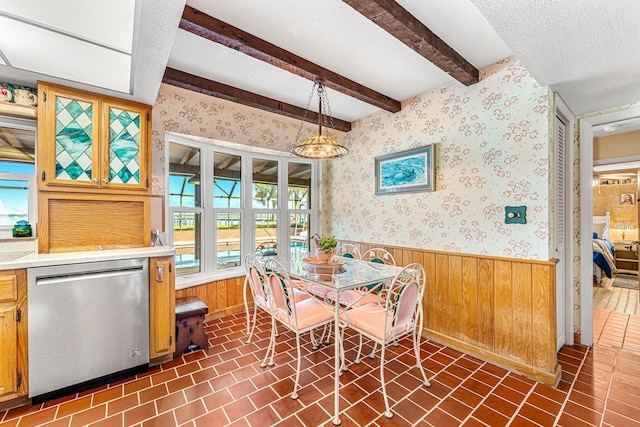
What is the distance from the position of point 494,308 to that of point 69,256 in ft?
10.9

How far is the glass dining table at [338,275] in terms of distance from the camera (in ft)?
5.99

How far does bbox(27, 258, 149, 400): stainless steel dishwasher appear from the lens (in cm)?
181

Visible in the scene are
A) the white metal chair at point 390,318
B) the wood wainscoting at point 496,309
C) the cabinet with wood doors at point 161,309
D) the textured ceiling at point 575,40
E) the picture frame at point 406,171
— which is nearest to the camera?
the textured ceiling at point 575,40

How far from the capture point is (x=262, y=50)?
6.74 feet

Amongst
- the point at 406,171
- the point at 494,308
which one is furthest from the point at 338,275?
the point at 406,171


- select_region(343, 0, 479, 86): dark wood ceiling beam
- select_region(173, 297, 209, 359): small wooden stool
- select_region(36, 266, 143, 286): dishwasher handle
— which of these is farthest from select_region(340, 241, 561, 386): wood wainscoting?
select_region(36, 266, 143, 286): dishwasher handle

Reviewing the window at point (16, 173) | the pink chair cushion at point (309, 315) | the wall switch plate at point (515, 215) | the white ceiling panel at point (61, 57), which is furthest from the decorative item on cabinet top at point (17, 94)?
the wall switch plate at point (515, 215)

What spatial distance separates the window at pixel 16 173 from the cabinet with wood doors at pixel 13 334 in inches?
25.7

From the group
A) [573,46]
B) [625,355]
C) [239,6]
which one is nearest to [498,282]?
[625,355]

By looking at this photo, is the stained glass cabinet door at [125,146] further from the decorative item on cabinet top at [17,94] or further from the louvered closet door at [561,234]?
the louvered closet door at [561,234]

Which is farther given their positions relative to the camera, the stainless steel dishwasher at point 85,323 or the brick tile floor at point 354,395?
the stainless steel dishwasher at point 85,323

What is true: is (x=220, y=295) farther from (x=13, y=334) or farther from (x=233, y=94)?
(x=233, y=94)

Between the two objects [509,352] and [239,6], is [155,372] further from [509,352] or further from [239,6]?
[509,352]

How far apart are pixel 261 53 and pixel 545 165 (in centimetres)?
229
